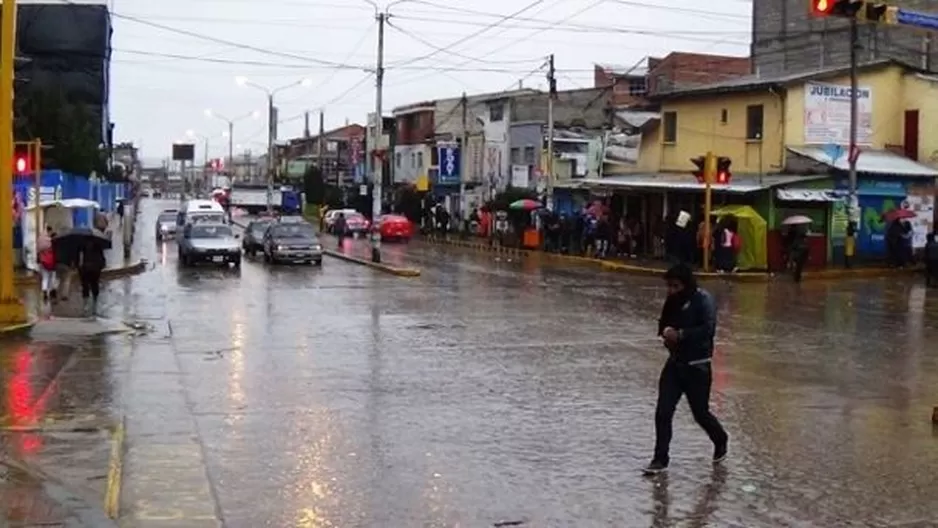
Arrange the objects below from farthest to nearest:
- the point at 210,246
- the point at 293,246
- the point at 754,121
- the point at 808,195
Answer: the point at 754,121 < the point at 293,246 < the point at 210,246 < the point at 808,195

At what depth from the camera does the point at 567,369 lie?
16609 mm

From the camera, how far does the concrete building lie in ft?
201

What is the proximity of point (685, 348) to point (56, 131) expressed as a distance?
142ft

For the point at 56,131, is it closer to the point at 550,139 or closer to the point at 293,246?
the point at 293,246

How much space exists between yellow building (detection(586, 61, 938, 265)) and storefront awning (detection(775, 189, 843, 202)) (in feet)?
0.10

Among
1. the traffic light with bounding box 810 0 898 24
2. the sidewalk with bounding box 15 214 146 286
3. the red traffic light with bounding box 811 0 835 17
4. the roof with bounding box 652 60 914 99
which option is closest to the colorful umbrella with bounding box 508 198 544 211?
the roof with bounding box 652 60 914 99

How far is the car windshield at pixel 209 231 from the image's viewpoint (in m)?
42.3

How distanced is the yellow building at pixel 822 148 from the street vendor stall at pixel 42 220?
19.6m

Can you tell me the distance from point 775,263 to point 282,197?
64.6m

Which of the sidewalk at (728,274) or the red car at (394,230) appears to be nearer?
the sidewalk at (728,274)

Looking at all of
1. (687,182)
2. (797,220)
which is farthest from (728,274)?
(687,182)

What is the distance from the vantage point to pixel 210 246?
4138 centimetres

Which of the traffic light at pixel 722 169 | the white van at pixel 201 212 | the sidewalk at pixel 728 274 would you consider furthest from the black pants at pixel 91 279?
the white van at pixel 201 212

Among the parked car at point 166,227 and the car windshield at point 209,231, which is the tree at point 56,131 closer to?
the car windshield at point 209,231
